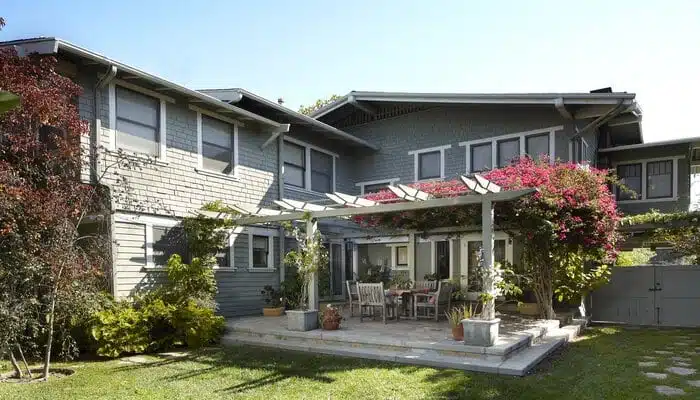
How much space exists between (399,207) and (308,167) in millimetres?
5984

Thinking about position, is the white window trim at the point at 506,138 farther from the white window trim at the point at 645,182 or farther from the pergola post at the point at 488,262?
the pergola post at the point at 488,262

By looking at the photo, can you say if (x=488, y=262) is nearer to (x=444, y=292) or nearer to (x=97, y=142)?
(x=444, y=292)

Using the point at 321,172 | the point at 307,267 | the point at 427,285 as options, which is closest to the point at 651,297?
the point at 427,285

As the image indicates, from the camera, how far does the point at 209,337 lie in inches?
350

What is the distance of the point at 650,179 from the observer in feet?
48.0

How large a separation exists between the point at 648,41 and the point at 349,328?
25.8ft

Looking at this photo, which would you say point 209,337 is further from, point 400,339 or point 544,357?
point 544,357

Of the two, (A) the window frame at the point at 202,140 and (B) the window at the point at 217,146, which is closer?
(A) the window frame at the point at 202,140

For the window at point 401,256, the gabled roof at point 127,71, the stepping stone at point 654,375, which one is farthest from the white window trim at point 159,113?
the stepping stone at point 654,375

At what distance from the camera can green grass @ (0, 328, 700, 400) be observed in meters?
5.65

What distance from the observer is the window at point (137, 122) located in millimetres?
9156

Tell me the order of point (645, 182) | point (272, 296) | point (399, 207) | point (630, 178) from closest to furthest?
point (399, 207)
point (272, 296)
point (645, 182)
point (630, 178)

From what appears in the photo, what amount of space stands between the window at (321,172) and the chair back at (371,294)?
14.9 ft

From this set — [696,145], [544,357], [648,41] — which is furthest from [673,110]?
[544,357]
